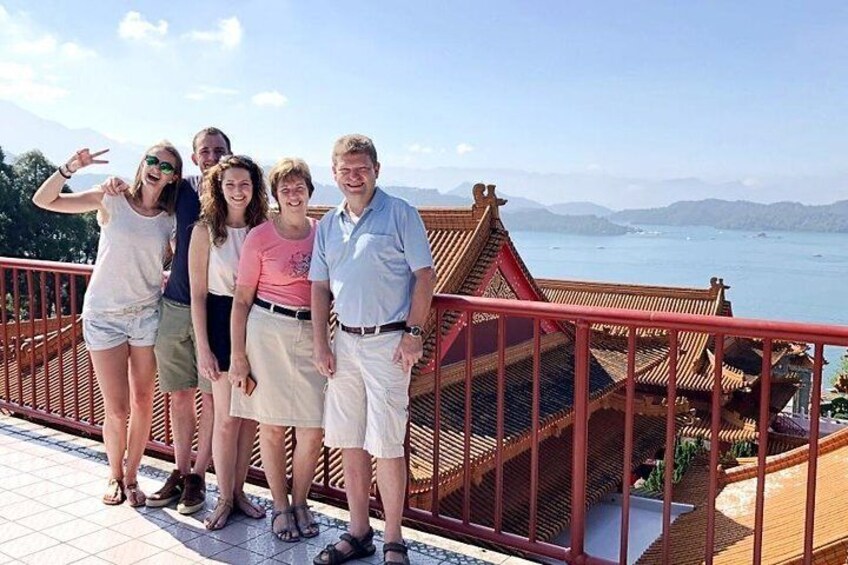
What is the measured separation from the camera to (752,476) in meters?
10.8

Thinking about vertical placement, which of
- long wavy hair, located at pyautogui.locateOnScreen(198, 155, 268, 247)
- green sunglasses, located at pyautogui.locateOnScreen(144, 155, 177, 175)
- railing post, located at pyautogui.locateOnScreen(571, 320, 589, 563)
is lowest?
railing post, located at pyautogui.locateOnScreen(571, 320, 589, 563)

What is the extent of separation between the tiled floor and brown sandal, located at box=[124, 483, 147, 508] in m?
0.04

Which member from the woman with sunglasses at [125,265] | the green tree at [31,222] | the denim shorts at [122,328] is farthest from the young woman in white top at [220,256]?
the green tree at [31,222]

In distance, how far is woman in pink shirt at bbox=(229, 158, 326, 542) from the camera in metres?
2.65

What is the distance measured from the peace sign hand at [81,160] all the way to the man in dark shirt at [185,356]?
406mm

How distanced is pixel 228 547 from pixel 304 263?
3.78 feet

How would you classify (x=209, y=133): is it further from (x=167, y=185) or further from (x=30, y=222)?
(x=30, y=222)

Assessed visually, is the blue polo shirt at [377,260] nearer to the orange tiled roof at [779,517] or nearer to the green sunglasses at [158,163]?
the green sunglasses at [158,163]

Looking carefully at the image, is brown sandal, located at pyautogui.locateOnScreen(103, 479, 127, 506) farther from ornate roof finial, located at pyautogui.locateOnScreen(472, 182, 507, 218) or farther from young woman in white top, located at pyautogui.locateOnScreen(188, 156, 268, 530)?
ornate roof finial, located at pyautogui.locateOnScreen(472, 182, 507, 218)

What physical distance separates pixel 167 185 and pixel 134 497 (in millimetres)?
1363

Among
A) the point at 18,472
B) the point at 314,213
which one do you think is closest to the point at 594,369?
the point at 314,213

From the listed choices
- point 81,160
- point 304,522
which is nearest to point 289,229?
point 81,160

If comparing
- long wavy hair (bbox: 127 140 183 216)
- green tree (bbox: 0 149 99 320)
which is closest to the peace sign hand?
long wavy hair (bbox: 127 140 183 216)

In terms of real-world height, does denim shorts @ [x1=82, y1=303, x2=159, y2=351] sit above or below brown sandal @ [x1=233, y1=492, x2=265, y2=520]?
above
